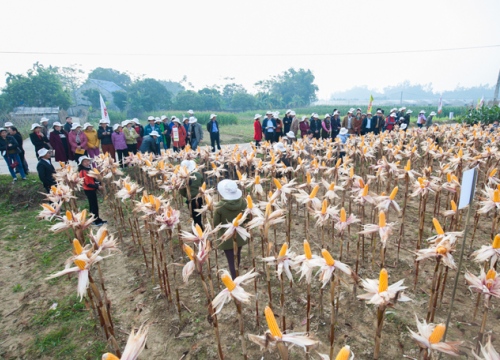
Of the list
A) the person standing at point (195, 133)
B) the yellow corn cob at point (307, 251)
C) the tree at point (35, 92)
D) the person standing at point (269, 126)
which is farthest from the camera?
the tree at point (35, 92)

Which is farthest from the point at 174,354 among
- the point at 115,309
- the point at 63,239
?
the point at 63,239

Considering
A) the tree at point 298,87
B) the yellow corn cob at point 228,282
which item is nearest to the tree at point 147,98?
the tree at point 298,87

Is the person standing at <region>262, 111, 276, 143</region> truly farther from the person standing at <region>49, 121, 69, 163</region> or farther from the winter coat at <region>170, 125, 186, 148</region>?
the person standing at <region>49, 121, 69, 163</region>

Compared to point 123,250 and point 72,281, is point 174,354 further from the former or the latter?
point 123,250

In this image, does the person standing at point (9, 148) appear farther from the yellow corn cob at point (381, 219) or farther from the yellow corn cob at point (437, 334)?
the yellow corn cob at point (437, 334)

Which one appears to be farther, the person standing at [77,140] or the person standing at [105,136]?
the person standing at [105,136]

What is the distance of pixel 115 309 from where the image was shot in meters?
4.23

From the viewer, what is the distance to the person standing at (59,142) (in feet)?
32.1

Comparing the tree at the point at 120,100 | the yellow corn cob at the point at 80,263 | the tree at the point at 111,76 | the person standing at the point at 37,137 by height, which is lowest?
the yellow corn cob at the point at 80,263

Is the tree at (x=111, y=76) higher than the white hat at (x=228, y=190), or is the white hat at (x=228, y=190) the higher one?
the tree at (x=111, y=76)

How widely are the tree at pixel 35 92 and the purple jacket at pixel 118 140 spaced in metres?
29.5

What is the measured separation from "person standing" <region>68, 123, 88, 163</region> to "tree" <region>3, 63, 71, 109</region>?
29.3m

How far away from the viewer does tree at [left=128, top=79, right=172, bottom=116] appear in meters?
41.2

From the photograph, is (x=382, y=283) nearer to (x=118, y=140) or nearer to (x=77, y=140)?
(x=118, y=140)
